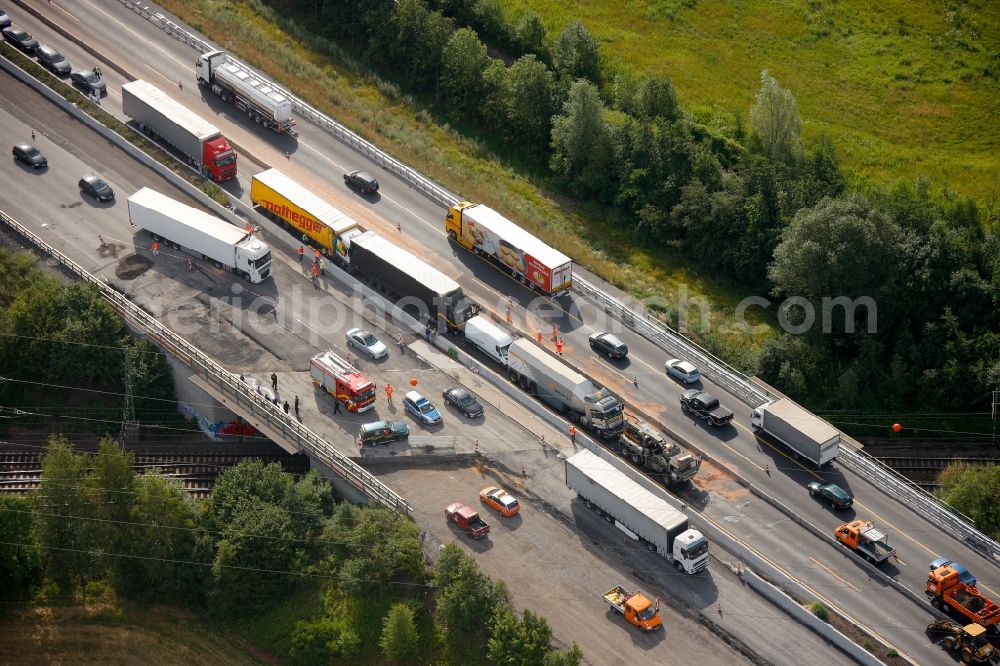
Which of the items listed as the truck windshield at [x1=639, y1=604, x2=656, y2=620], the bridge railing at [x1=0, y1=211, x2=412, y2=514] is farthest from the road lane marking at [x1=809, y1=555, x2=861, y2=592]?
the bridge railing at [x1=0, y1=211, x2=412, y2=514]

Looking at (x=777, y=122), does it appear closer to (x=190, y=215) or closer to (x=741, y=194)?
(x=741, y=194)

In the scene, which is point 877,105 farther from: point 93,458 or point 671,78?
point 93,458

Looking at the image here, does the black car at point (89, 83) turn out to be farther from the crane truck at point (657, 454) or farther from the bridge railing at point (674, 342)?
the crane truck at point (657, 454)

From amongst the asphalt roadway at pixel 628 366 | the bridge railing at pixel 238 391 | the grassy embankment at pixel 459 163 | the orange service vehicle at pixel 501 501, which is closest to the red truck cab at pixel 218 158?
the asphalt roadway at pixel 628 366

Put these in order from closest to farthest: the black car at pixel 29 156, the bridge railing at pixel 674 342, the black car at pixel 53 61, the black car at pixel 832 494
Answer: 1. the black car at pixel 832 494
2. the bridge railing at pixel 674 342
3. the black car at pixel 29 156
4. the black car at pixel 53 61

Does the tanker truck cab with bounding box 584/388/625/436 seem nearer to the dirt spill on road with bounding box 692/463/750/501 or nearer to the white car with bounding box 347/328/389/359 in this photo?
the dirt spill on road with bounding box 692/463/750/501

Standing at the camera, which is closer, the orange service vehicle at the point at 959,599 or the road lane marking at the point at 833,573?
the orange service vehicle at the point at 959,599

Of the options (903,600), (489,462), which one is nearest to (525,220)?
(489,462)
